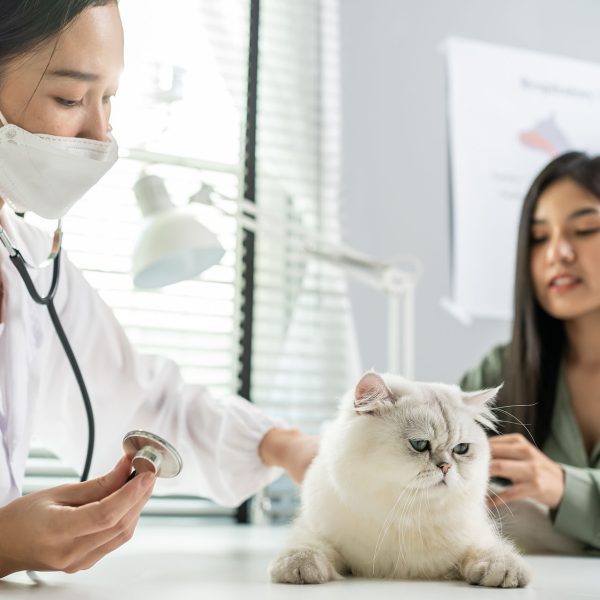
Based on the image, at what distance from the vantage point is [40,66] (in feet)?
3.22

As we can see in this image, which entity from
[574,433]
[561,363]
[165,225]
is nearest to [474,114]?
[561,363]

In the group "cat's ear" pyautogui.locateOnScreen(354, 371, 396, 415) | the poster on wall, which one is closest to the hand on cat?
"cat's ear" pyautogui.locateOnScreen(354, 371, 396, 415)

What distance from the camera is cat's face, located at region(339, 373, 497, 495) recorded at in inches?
35.3

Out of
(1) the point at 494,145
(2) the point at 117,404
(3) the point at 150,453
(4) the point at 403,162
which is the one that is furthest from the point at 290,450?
(1) the point at 494,145

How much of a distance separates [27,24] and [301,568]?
2.46 feet

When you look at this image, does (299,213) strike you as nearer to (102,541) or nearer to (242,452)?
(242,452)

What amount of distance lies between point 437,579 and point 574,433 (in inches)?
30.9

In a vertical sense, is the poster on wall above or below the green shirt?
above

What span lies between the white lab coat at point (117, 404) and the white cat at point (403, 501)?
35 cm

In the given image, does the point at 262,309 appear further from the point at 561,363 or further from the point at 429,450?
the point at 429,450

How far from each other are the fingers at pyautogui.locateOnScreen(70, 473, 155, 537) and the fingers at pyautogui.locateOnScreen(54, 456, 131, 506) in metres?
0.03

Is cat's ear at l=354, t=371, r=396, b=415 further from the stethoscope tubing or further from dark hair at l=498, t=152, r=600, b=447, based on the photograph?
dark hair at l=498, t=152, r=600, b=447

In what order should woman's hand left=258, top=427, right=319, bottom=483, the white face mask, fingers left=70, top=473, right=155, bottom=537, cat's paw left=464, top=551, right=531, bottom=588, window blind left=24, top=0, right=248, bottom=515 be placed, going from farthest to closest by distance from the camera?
window blind left=24, top=0, right=248, bottom=515, woman's hand left=258, top=427, right=319, bottom=483, the white face mask, cat's paw left=464, top=551, right=531, bottom=588, fingers left=70, top=473, right=155, bottom=537

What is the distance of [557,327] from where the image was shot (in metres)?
1.82
